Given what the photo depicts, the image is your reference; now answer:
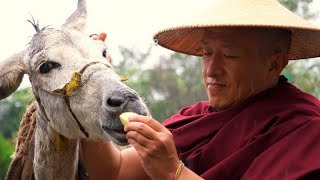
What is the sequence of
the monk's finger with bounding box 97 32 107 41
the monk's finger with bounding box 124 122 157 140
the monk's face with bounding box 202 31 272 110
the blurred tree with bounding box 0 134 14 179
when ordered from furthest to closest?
the blurred tree with bounding box 0 134 14 179 → the monk's finger with bounding box 97 32 107 41 → the monk's face with bounding box 202 31 272 110 → the monk's finger with bounding box 124 122 157 140

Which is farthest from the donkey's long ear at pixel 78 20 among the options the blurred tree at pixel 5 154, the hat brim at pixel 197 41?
the blurred tree at pixel 5 154

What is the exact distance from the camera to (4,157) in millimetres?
8219

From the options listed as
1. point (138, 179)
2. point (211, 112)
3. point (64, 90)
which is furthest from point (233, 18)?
point (138, 179)

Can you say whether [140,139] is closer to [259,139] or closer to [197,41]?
[259,139]

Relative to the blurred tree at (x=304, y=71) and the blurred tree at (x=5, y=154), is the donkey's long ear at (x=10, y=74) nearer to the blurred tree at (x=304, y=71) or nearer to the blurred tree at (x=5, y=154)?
the blurred tree at (x=5, y=154)

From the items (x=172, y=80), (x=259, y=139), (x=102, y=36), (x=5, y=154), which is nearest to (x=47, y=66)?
(x=102, y=36)

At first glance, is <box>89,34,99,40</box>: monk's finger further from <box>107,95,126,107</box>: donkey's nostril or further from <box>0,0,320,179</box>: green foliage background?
<box>0,0,320,179</box>: green foliage background

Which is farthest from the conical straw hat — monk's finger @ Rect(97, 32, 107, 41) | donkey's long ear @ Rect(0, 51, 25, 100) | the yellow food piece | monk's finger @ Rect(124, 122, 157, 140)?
donkey's long ear @ Rect(0, 51, 25, 100)

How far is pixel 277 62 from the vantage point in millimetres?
2580

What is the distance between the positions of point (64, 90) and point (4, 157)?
608 centimetres

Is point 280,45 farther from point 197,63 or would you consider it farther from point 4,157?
point 197,63

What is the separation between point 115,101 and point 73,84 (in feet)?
1.22

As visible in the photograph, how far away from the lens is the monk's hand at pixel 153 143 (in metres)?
2.00

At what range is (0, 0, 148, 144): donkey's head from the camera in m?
2.33
